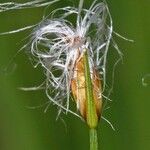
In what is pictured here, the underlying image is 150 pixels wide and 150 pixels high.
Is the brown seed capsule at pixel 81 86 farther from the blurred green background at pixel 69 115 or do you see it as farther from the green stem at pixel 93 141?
the blurred green background at pixel 69 115

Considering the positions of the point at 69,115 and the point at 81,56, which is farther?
the point at 69,115

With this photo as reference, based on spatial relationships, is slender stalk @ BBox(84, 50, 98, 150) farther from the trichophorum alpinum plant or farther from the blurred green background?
the blurred green background

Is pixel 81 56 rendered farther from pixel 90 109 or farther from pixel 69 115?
pixel 69 115

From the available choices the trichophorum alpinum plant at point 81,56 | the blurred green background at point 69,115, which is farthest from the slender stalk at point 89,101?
the blurred green background at point 69,115

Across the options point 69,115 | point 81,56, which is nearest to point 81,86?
point 81,56

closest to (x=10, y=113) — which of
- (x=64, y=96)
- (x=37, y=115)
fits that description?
(x=37, y=115)

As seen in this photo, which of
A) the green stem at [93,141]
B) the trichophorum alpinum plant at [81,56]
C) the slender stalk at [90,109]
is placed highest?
the trichophorum alpinum plant at [81,56]
